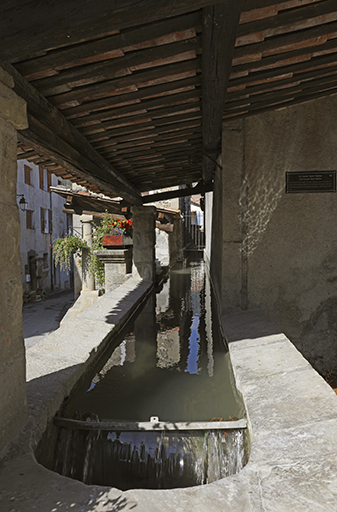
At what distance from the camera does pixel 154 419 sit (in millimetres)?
2285

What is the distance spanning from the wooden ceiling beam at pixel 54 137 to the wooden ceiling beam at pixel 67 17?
0.45 metres

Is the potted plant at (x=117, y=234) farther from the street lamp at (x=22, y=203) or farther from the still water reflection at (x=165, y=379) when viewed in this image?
the street lamp at (x=22, y=203)

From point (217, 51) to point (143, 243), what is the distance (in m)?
6.11

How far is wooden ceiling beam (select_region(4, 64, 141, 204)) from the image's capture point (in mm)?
2332

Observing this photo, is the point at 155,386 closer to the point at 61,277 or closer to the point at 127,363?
the point at 127,363

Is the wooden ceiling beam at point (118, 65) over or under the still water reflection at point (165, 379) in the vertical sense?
over

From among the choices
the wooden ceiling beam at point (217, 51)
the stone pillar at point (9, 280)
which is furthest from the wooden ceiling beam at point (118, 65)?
the stone pillar at point (9, 280)

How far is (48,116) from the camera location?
2654 mm

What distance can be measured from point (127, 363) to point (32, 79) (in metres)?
2.43

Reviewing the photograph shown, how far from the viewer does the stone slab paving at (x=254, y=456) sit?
138 centimetres

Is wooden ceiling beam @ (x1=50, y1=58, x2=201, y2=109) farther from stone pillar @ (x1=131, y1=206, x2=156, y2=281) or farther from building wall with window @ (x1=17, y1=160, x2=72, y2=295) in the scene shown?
building wall with window @ (x1=17, y1=160, x2=72, y2=295)

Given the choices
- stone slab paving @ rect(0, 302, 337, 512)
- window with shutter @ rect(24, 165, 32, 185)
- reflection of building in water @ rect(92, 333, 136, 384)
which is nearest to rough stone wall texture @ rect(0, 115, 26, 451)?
stone slab paving @ rect(0, 302, 337, 512)

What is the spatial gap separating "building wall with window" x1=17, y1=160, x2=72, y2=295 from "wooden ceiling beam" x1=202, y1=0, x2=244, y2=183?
1695cm

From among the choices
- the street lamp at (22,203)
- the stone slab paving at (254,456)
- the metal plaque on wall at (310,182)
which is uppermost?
the street lamp at (22,203)
